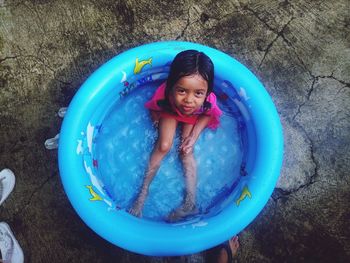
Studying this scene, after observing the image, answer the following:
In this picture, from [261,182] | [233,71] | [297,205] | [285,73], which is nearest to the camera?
[261,182]

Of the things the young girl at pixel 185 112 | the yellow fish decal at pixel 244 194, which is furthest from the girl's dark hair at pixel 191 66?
the yellow fish decal at pixel 244 194

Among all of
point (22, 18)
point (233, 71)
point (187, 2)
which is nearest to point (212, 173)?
point (233, 71)

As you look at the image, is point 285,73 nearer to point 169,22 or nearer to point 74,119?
point 169,22

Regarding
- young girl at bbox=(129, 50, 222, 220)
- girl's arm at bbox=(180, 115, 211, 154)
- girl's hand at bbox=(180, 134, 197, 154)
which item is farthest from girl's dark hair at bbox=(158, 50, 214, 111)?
girl's hand at bbox=(180, 134, 197, 154)

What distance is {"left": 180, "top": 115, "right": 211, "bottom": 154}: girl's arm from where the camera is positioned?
8.19 feet

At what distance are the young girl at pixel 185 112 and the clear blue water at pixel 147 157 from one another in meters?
0.06

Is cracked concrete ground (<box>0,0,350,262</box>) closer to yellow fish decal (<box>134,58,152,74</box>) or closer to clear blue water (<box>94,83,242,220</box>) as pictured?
clear blue water (<box>94,83,242,220</box>)

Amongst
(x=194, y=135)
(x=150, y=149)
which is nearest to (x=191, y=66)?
(x=194, y=135)

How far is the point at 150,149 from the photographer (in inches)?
103

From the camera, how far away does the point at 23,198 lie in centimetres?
258

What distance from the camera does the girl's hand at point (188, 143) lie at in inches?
100

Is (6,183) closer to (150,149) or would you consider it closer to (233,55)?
(150,149)

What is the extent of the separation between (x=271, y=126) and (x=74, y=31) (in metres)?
1.54

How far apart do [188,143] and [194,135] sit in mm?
66
